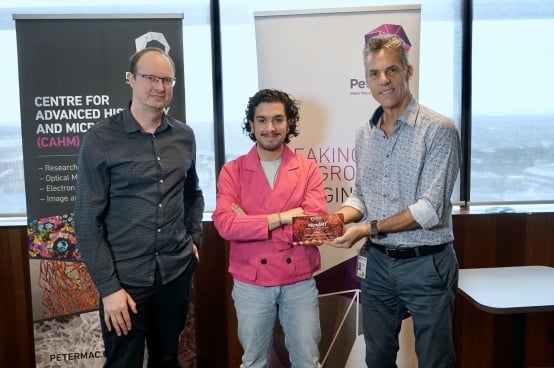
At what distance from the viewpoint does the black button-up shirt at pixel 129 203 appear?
5.74ft

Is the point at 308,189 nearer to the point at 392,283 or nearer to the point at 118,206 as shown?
the point at 392,283

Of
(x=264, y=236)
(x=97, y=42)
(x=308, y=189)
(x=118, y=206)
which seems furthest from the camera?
(x=97, y=42)

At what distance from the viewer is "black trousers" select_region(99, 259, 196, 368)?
1832 mm

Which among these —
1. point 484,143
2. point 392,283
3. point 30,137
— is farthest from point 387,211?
point 30,137

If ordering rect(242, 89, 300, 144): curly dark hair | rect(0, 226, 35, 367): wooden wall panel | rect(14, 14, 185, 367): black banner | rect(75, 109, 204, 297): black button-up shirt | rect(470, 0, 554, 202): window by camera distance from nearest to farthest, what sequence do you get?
rect(75, 109, 204, 297): black button-up shirt
rect(242, 89, 300, 144): curly dark hair
rect(14, 14, 185, 367): black banner
rect(0, 226, 35, 367): wooden wall panel
rect(470, 0, 554, 202): window

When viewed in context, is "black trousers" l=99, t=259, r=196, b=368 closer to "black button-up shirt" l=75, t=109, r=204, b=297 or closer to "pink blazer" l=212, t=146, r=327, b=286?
"black button-up shirt" l=75, t=109, r=204, b=297

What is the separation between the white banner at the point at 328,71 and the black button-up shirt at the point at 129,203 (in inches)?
31.4

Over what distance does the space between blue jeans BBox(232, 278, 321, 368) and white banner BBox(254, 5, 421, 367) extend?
0.57 meters

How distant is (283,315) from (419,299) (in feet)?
1.91

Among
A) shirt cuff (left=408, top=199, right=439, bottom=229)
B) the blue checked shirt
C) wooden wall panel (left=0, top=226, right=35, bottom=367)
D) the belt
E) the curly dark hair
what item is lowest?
wooden wall panel (left=0, top=226, right=35, bottom=367)

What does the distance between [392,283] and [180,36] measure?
1564mm

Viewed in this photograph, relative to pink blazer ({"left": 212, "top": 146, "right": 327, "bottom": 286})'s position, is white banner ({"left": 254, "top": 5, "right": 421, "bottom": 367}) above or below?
above

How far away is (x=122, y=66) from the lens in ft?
7.90

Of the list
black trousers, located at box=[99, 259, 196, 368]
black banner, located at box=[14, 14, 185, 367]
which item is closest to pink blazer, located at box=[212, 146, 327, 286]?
black trousers, located at box=[99, 259, 196, 368]
